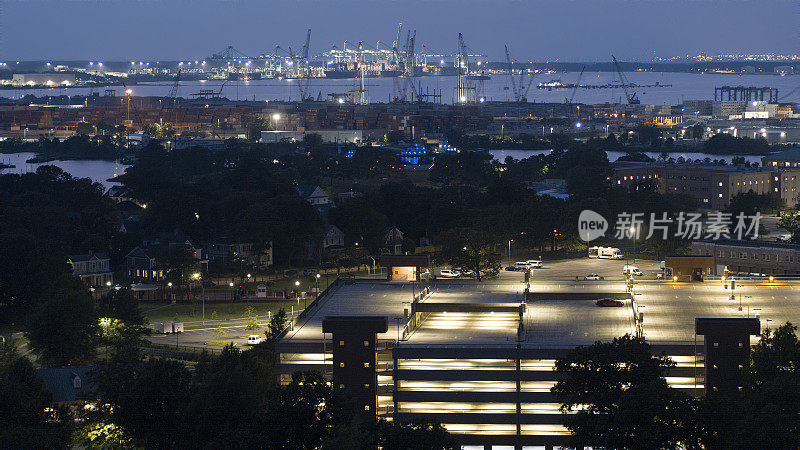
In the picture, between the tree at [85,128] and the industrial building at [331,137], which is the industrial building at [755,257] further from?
the tree at [85,128]

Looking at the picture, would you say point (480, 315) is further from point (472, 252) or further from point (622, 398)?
point (472, 252)

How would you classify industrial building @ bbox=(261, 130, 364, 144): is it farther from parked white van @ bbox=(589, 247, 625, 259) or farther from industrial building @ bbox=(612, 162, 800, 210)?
parked white van @ bbox=(589, 247, 625, 259)

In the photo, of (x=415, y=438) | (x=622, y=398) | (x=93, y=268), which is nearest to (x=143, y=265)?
(x=93, y=268)

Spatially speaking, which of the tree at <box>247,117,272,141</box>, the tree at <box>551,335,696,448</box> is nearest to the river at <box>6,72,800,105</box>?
the tree at <box>247,117,272,141</box>

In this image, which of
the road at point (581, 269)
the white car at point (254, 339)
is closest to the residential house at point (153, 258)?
the white car at point (254, 339)

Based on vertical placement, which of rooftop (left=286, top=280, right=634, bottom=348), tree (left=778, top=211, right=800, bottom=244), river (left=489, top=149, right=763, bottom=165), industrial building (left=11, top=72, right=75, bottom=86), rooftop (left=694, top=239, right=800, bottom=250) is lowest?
rooftop (left=286, top=280, right=634, bottom=348)
